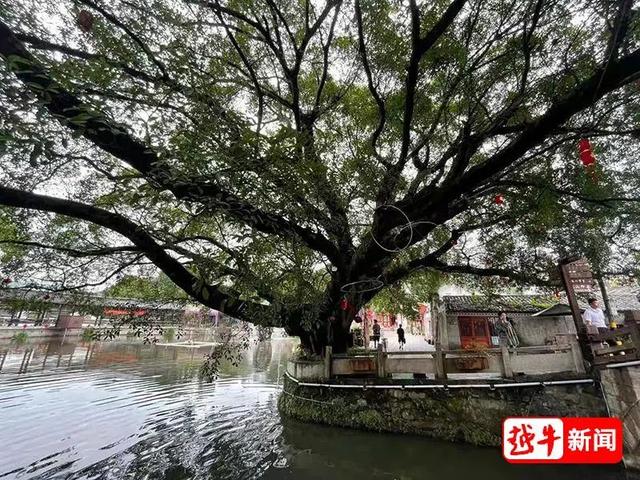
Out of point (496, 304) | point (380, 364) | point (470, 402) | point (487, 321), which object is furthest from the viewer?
point (487, 321)

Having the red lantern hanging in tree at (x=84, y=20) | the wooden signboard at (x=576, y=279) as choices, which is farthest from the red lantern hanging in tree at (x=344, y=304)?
the red lantern hanging in tree at (x=84, y=20)

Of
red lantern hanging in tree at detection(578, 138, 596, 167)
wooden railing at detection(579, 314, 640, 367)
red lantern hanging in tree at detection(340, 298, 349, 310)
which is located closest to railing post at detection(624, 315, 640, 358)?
wooden railing at detection(579, 314, 640, 367)

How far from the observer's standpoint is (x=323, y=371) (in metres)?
8.77

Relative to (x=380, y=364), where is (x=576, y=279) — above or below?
above

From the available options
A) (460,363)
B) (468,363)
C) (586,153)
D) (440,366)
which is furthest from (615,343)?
(586,153)

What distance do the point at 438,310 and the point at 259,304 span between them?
13781mm

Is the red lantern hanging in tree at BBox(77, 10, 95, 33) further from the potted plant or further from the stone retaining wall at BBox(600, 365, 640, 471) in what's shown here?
the stone retaining wall at BBox(600, 365, 640, 471)

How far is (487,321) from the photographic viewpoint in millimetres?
16516

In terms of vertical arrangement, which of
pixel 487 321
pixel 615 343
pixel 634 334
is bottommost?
pixel 615 343

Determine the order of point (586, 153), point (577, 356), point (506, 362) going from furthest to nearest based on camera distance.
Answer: point (506, 362)
point (577, 356)
point (586, 153)
